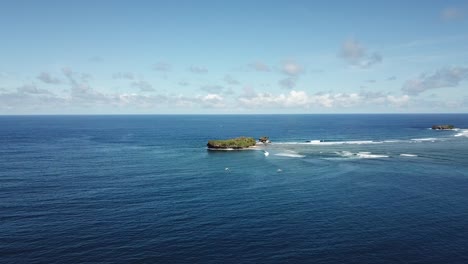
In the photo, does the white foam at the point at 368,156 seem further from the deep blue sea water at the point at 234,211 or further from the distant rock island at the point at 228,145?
the distant rock island at the point at 228,145

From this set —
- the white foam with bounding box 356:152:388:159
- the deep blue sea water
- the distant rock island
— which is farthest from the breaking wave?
the white foam with bounding box 356:152:388:159

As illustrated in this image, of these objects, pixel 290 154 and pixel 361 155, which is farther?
pixel 290 154

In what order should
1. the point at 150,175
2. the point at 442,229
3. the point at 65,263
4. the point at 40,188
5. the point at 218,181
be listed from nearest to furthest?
the point at 65,263, the point at 442,229, the point at 40,188, the point at 218,181, the point at 150,175

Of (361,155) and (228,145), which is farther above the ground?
(228,145)

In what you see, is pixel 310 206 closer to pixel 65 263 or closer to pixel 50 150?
pixel 65 263

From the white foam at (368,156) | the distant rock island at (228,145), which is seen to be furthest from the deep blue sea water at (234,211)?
the distant rock island at (228,145)

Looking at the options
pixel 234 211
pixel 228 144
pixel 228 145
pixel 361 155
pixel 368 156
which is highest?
pixel 228 144

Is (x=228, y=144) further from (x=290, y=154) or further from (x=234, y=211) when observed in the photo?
(x=234, y=211)

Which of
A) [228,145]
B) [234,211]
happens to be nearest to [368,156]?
[228,145]

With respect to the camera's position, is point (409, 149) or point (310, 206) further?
point (409, 149)

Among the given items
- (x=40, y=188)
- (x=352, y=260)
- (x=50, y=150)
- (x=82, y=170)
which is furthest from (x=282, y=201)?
Result: (x=50, y=150)

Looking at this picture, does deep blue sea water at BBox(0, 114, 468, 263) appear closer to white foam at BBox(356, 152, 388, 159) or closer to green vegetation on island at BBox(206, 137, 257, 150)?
white foam at BBox(356, 152, 388, 159)
